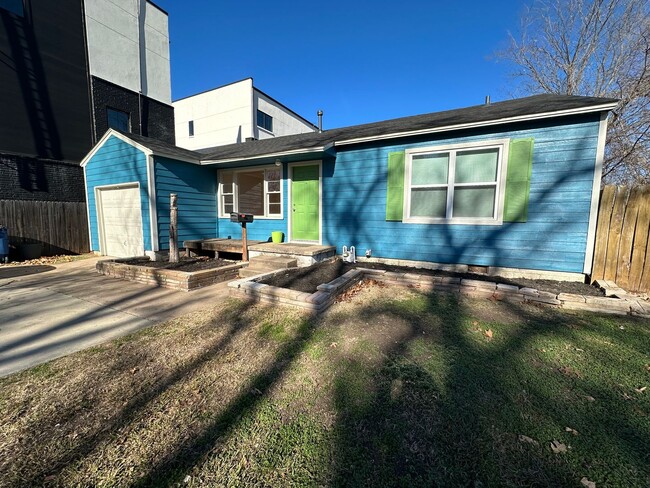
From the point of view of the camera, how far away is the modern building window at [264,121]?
18317mm

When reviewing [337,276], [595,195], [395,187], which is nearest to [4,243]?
[337,276]

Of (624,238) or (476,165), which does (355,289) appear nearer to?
(476,165)

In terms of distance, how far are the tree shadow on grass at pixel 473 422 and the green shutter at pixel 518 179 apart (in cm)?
294

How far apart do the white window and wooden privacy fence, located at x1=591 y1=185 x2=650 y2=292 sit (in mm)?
6594

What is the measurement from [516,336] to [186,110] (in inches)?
923

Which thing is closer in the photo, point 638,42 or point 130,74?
point 638,42

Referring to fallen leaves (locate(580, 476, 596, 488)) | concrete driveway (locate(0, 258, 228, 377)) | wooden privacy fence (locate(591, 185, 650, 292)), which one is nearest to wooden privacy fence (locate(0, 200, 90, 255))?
concrete driveway (locate(0, 258, 228, 377))

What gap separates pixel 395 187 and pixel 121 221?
25.4ft

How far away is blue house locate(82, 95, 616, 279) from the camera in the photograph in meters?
4.66

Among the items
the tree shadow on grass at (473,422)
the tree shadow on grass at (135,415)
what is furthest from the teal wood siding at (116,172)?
the tree shadow on grass at (473,422)

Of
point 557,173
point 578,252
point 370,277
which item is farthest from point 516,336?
point 557,173

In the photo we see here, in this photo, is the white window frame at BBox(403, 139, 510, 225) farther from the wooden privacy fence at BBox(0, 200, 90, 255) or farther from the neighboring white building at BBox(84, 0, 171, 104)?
the neighboring white building at BBox(84, 0, 171, 104)

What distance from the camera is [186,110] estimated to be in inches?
783

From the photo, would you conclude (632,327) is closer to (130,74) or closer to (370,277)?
(370,277)
